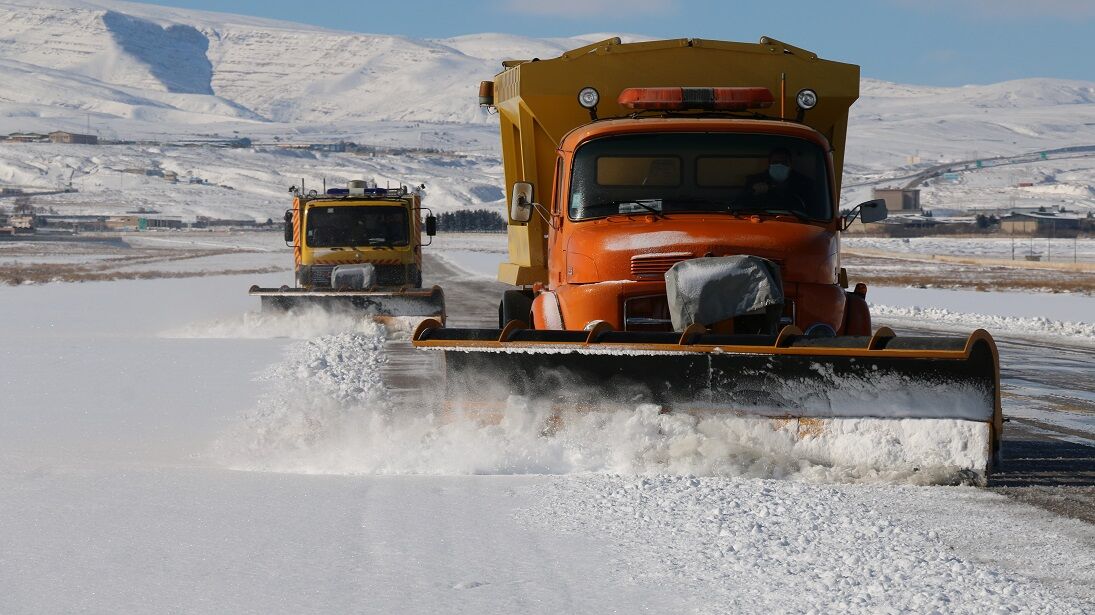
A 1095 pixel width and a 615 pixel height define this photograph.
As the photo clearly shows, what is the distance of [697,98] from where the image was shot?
1058 cm

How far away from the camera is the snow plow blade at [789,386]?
7723mm

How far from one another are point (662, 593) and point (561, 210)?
533 cm

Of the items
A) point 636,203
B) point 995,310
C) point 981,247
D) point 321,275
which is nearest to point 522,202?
point 636,203

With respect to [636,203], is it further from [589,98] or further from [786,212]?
[589,98]

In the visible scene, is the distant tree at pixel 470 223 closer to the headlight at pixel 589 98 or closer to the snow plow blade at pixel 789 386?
the headlight at pixel 589 98

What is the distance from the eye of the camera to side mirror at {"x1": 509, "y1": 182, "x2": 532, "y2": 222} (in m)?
10.9

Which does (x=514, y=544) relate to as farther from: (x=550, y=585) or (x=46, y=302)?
(x=46, y=302)

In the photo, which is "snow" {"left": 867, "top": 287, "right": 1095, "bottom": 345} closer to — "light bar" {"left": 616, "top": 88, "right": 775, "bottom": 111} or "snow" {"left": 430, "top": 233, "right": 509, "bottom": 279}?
"snow" {"left": 430, "top": 233, "right": 509, "bottom": 279}

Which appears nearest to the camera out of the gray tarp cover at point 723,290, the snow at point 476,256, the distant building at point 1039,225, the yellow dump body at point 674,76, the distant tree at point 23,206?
the gray tarp cover at point 723,290

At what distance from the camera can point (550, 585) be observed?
5594 mm


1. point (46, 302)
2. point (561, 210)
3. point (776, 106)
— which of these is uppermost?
point (776, 106)

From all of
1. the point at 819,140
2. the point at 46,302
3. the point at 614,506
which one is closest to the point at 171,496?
the point at 614,506

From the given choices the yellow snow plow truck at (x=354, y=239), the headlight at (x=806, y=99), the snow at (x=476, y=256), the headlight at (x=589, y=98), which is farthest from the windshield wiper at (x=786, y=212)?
the snow at (x=476, y=256)

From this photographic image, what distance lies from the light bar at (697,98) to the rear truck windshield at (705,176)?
22.7 inches
